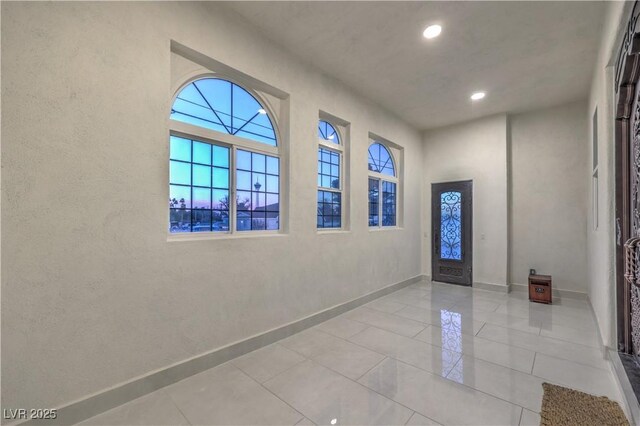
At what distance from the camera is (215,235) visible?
2725 millimetres

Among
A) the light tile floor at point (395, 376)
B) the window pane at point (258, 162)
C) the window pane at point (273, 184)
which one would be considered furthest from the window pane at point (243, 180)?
the light tile floor at point (395, 376)

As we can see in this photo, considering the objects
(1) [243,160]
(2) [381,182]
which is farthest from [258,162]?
(2) [381,182]

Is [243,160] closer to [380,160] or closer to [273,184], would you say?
[273,184]

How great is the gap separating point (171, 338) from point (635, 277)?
3255 millimetres

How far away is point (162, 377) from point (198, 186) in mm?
1648

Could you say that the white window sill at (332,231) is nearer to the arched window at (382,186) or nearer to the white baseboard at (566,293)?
the arched window at (382,186)

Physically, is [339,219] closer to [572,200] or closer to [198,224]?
[198,224]

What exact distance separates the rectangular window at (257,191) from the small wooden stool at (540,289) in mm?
4384

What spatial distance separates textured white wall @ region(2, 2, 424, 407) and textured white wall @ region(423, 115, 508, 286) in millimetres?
4373

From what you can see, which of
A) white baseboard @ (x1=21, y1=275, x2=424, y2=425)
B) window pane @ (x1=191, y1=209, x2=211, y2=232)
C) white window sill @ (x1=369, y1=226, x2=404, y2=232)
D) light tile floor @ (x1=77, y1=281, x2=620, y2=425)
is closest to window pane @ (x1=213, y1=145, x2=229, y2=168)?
window pane @ (x1=191, y1=209, x2=211, y2=232)

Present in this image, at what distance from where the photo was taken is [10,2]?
64.9 inches

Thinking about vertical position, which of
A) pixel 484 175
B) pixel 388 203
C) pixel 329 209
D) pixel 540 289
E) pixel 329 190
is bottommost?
pixel 540 289

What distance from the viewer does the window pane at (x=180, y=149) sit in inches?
97.7

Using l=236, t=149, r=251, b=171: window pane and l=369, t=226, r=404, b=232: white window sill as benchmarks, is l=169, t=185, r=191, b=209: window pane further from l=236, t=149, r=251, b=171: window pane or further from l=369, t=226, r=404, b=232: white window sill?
l=369, t=226, r=404, b=232: white window sill
